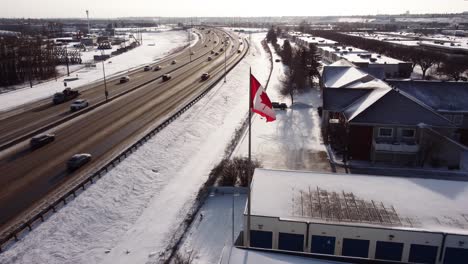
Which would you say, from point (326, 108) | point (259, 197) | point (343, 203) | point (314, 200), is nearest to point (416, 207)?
point (343, 203)

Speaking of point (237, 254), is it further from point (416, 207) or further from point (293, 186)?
point (416, 207)

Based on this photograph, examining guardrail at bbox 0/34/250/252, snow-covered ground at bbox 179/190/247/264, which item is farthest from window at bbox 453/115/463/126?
guardrail at bbox 0/34/250/252

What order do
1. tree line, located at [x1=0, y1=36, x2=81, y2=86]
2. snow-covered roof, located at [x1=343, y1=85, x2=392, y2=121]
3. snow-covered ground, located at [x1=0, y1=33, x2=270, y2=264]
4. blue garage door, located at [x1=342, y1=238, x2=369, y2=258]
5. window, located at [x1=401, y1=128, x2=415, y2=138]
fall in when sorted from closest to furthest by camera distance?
blue garage door, located at [x1=342, y1=238, x2=369, y2=258] → snow-covered ground, located at [x1=0, y1=33, x2=270, y2=264] → window, located at [x1=401, y1=128, x2=415, y2=138] → snow-covered roof, located at [x1=343, y1=85, x2=392, y2=121] → tree line, located at [x1=0, y1=36, x2=81, y2=86]

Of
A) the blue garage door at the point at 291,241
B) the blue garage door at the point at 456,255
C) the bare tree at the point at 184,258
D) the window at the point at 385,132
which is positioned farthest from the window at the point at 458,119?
the bare tree at the point at 184,258

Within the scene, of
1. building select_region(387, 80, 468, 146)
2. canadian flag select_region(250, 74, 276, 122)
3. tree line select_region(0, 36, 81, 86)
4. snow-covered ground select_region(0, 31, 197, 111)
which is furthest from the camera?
tree line select_region(0, 36, 81, 86)

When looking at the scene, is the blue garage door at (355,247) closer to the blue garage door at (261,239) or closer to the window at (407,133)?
the blue garage door at (261,239)

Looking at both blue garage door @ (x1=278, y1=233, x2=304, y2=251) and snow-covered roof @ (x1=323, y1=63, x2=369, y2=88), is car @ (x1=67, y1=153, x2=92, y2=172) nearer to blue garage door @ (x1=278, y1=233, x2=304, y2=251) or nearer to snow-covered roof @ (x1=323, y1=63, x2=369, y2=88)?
blue garage door @ (x1=278, y1=233, x2=304, y2=251)
